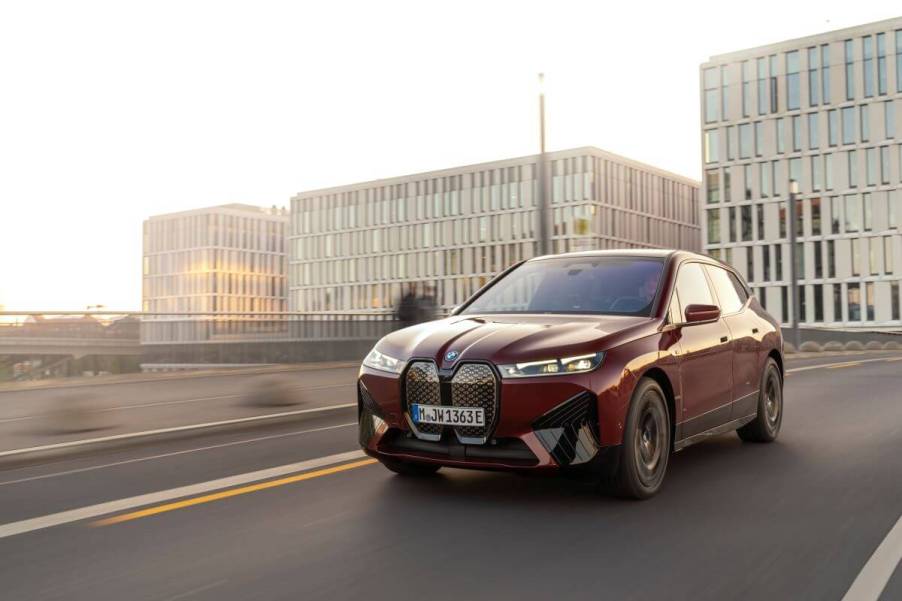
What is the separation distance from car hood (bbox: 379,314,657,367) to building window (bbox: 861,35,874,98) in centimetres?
7067

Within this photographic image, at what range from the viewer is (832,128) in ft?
232

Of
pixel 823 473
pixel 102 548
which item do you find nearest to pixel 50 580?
pixel 102 548

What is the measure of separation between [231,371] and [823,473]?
15758mm

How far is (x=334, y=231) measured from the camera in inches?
4001

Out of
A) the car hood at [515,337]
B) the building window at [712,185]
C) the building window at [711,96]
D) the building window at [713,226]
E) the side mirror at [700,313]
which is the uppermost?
the building window at [711,96]

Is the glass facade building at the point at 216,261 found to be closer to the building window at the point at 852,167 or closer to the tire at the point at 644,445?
the building window at the point at 852,167

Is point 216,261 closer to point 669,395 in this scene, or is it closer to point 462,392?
point 669,395

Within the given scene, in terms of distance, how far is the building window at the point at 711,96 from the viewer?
76.1 meters

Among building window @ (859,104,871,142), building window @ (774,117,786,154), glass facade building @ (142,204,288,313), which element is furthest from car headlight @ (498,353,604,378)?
glass facade building @ (142,204,288,313)

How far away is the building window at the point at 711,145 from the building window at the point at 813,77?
300 inches

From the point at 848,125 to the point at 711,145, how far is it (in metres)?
10.5

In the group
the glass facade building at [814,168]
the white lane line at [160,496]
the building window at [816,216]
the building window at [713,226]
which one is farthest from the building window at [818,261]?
the white lane line at [160,496]

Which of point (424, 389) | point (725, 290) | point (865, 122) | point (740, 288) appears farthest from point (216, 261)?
point (424, 389)

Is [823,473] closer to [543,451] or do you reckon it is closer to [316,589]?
[543,451]
